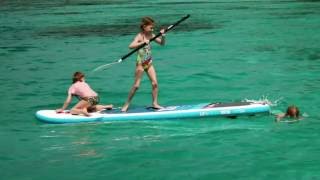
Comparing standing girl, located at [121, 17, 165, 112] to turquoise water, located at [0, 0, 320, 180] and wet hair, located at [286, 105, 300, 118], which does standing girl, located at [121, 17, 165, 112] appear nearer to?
turquoise water, located at [0, 0, 320, 180]

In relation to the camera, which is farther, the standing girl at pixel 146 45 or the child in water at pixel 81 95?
the child in water at pixel 81 95

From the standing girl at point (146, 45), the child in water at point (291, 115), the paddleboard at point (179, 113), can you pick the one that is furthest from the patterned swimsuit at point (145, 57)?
the child in water at point (291, 115)

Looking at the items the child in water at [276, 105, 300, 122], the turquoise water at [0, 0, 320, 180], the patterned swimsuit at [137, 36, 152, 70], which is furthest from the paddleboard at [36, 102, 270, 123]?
the patterned swimsuit at [137, 36, 152, 70]

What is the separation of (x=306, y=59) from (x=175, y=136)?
55.4 ft

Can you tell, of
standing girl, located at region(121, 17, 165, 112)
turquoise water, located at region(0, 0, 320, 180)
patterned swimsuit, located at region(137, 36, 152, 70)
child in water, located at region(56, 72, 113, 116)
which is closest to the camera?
turquoise water, located at region(0, 0, 320, 180)

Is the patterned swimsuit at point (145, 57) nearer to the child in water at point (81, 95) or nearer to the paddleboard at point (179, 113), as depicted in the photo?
the paddleboard at point (179, 113)

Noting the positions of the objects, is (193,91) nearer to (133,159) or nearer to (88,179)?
(133,159)

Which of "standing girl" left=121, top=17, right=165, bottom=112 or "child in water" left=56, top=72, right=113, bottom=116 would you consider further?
"child in water" left=56, top=72, right=113, bottom=116

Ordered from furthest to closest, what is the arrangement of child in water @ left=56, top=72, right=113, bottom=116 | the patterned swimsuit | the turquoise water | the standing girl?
child in water @ left=56, top=72, right=113, bottom=116, the patterned swimsuit, the standing girl, the turquoise water

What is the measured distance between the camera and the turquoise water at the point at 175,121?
1193cm

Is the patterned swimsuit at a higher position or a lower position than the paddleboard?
higher

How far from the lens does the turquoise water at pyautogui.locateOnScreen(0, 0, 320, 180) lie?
39.1ft

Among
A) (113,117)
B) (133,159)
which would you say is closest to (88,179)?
(133,159)

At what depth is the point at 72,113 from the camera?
15.2m
